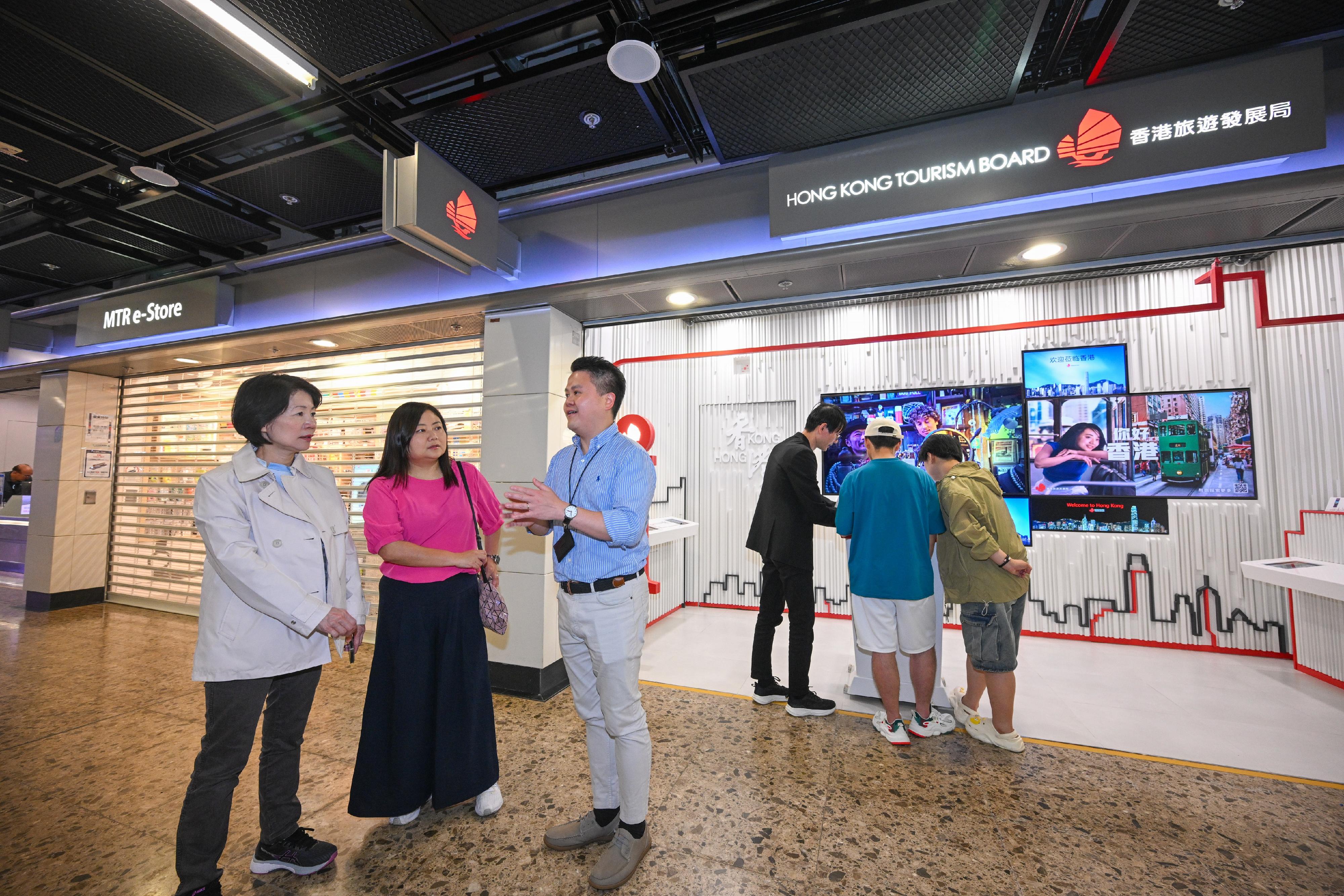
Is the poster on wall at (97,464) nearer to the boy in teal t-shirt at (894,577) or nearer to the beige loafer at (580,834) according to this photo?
the beige loafer at (580,834)

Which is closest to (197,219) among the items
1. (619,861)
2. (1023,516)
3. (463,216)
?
(463,216)

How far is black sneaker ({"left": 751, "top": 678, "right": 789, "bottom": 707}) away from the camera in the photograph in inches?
140

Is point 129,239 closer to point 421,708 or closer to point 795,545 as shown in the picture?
point 421,708

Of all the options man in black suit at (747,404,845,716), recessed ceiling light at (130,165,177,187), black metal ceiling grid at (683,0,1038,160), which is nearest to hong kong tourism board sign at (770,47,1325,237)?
black metal ceiling grid at (683,0,1038,160)

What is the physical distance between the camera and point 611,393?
7.12 ft

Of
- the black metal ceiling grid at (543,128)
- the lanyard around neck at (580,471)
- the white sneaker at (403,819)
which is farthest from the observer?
the black metal ceiling grid at (543,128)

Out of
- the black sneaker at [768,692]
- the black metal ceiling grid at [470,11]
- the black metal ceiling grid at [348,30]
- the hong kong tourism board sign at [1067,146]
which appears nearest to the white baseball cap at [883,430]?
the hong kong tourism board sign at [1067,146]

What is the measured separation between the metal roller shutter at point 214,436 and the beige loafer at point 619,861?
3287 millimetres

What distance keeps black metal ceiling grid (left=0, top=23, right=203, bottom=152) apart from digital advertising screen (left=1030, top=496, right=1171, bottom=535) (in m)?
7.02

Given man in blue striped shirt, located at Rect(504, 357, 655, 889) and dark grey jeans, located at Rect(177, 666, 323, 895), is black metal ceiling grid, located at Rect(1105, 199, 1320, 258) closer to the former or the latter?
man in blue striped shirt, located at Rect(504, 357, 655, 889)

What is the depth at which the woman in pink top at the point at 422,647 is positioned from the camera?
7.16 feet

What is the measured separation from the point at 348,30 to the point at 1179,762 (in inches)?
216

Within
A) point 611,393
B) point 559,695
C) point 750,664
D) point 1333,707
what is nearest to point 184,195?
point 611,393

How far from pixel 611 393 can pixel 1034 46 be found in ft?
8.87
